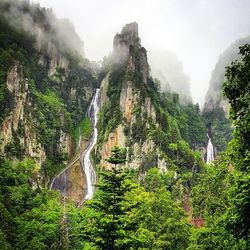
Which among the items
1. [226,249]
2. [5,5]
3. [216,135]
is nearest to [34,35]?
[5,5]

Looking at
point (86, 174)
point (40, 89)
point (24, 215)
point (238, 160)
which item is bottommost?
point (238, 160)

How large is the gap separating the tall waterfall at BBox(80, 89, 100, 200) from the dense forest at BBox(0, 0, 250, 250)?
509mm

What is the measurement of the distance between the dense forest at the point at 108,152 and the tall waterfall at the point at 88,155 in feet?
1.67

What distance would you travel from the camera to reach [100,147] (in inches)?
4500

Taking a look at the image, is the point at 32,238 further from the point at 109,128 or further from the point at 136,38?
the point at 136,38

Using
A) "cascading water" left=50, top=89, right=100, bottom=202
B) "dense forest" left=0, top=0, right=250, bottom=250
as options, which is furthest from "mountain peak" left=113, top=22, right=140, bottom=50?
"cascading water" left=50, top=89, right=100, bottom=202

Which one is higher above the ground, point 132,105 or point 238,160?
point 132,105

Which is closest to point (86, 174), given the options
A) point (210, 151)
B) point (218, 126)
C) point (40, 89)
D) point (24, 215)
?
point (40, 89)

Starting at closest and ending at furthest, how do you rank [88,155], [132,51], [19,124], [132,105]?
1. [19,124]
2. [88,155]
3. [132,105]
4. [132,51]

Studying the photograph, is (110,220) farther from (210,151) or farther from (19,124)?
(210,151)

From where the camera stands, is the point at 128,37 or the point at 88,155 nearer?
the point at 88,155

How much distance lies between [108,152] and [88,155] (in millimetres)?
6777

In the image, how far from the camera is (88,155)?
115438 millimetres

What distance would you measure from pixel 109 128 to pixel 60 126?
15.0 m
